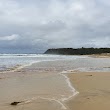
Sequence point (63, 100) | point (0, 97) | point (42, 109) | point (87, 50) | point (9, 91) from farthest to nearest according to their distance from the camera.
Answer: point (87, 50) → point (9, 91) → point (0, 97) → point (63, 100) → point (42, 109)

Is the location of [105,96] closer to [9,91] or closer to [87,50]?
[9,91]

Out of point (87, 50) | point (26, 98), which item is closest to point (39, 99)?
point (26, 98)

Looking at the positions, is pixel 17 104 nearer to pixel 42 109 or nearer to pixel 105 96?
pixel 42 109

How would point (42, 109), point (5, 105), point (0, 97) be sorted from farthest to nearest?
1. point (0, 97)
2. point (5, 105)
3. point (42, 109)

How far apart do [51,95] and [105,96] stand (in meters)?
1.78

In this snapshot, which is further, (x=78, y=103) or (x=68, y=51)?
(x=68, y=51)

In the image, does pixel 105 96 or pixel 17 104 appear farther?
pixel 105 96

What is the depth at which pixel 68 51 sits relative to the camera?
183 meters

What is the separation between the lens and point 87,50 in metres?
166

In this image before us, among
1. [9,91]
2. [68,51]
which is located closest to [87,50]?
[68,51]

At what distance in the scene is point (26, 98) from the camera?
8617 mm

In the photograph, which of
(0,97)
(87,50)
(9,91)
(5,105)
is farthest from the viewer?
(87,50)

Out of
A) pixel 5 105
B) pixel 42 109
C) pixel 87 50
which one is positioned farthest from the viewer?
pixel 87 50

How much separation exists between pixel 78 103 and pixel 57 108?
899 mm
